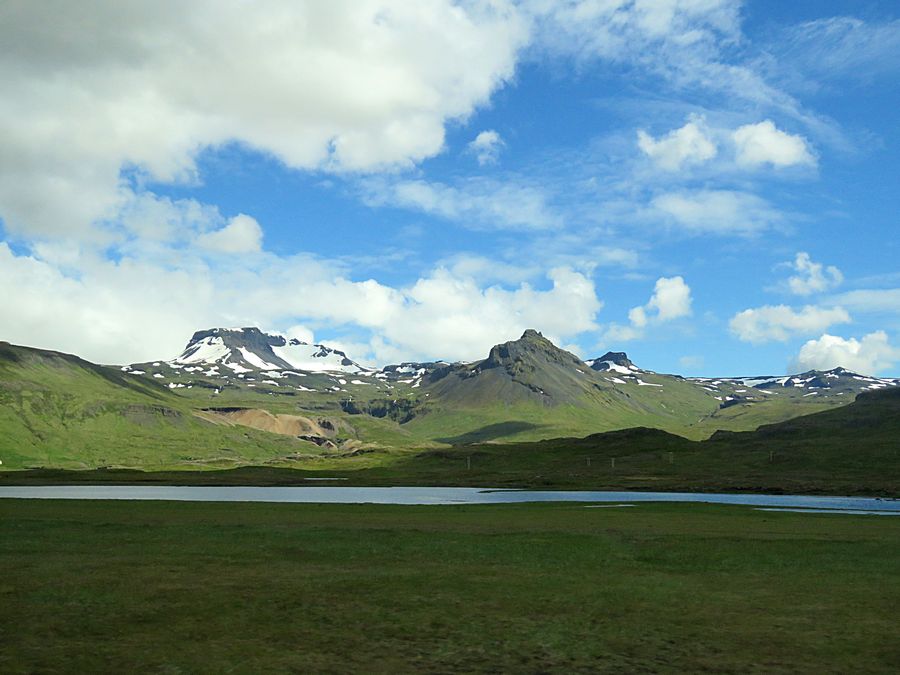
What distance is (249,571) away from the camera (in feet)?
120

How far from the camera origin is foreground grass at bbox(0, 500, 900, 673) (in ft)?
71.2

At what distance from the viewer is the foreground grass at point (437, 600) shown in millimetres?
21688

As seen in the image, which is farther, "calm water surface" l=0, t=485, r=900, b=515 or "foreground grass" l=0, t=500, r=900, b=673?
"calm water surface" l=0, t=485, r=900, b=515

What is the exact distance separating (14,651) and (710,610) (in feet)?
73.0

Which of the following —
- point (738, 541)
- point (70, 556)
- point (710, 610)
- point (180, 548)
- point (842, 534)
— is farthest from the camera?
point (842, 534)

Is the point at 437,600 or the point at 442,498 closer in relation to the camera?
the point at 437,600

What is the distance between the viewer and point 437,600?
30172mm

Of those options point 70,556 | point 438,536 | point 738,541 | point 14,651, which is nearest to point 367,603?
point 14,651

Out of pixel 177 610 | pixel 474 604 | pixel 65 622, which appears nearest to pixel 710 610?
pixel 474 604

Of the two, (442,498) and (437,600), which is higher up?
(442,498)

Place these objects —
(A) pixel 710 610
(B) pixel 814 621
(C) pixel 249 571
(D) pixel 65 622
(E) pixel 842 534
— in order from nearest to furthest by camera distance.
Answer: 1. (D) pixel 65 622
2. (B) pixel 814 621
3. (A) pixel 710 610
4. (C) pixel 249 571
5. (E) pixel 842 534

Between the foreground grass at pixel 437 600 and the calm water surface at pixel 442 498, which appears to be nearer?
the foreground grass at pixel 437 600

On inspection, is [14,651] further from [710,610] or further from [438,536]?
[438,536]

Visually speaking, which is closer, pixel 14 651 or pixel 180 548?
pixel 14 651
